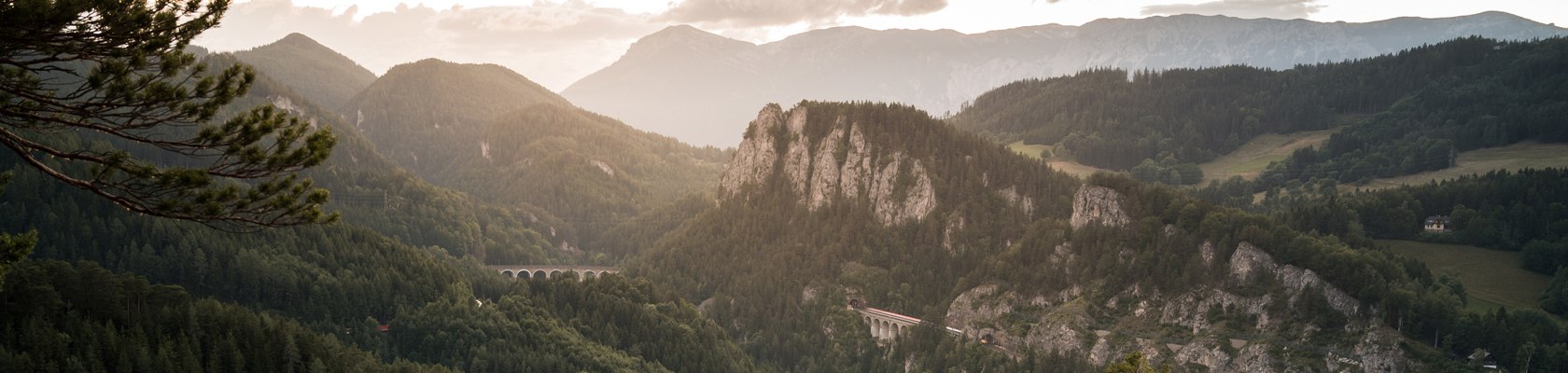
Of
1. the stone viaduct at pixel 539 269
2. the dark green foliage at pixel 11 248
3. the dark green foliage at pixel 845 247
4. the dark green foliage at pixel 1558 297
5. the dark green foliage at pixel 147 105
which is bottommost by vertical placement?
the stone viaduct at pixel 539 269

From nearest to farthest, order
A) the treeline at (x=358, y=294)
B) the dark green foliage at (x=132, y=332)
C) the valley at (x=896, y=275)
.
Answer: the dark green foliage at (x=132, y=332), the valley at (x=896, y=275), the treeline at (x=358, y=294)

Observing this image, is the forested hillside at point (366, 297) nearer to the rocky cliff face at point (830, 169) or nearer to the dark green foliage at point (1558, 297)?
the rocky cliff face at point (830, 169)

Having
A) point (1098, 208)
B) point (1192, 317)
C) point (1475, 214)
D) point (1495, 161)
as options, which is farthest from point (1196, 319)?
point (1495, 161)

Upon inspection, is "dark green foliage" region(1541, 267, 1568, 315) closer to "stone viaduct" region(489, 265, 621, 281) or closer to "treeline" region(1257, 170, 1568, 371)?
"treeline" region(1257, 170, 1568, 371)

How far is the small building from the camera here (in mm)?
133250

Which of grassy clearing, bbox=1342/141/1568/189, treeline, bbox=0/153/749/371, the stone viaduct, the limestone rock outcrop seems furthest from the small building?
the stone viaduct

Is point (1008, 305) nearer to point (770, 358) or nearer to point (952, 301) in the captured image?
point (952, 301)

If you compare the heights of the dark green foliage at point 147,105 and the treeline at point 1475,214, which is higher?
the dark green foliage at point 147,105

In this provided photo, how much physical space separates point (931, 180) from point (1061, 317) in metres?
42.8

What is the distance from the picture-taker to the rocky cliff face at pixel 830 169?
163750 millimetres

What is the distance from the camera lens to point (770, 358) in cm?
14112

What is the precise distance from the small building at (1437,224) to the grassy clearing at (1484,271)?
474cm

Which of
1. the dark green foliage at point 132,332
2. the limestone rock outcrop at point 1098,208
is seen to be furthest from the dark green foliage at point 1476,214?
the dark green foliage at point 132,332

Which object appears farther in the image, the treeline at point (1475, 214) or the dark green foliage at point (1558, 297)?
the treeline at point (1475, 214)
